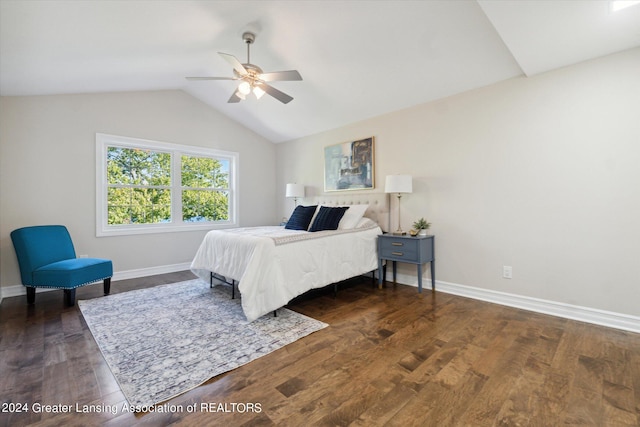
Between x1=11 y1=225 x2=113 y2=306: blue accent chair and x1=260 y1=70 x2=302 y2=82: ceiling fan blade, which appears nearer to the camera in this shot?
x1=260 y1=70 x2=302 y2=82: ceiling fan blade

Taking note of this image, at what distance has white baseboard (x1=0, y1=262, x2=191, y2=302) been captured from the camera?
3.38 metres

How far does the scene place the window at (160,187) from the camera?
13.7 feet

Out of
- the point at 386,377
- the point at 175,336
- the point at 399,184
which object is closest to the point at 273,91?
the point at 399,184

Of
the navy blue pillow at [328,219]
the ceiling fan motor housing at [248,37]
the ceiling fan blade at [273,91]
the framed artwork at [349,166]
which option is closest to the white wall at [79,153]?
the framed artwork at [349,166]

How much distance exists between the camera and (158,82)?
4.13m

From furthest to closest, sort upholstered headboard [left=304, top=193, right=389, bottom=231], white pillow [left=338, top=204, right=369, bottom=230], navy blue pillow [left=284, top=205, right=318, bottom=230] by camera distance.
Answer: upholstered headboard [left=304, top=193, right=389, bottom=231], navy blue pillow [left=284, top=205, right=318, bottom=230], white pillow [left=338, top=204, right=369, bottom=230]

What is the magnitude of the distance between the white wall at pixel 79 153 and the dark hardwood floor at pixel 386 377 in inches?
57.1

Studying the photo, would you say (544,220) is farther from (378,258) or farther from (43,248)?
(43,248)

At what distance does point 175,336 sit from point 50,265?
198 centimetres

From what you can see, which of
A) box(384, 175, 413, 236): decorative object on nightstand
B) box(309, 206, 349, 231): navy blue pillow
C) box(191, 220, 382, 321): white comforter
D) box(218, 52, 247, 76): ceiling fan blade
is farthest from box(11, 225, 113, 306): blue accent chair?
box(384, 175, 413, 236): decorative object on nightstand

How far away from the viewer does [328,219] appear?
12.4 ft

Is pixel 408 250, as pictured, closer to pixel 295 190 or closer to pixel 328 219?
pixel 328 219

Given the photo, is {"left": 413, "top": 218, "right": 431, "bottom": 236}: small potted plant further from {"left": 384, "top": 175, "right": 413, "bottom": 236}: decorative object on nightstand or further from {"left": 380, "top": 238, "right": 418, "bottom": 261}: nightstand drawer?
{"left": 384, "top": 175, "right": 413, "bottom": 236}: decorative object on nightstand

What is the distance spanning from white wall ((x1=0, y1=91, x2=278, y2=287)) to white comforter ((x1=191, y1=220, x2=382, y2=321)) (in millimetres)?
1402
